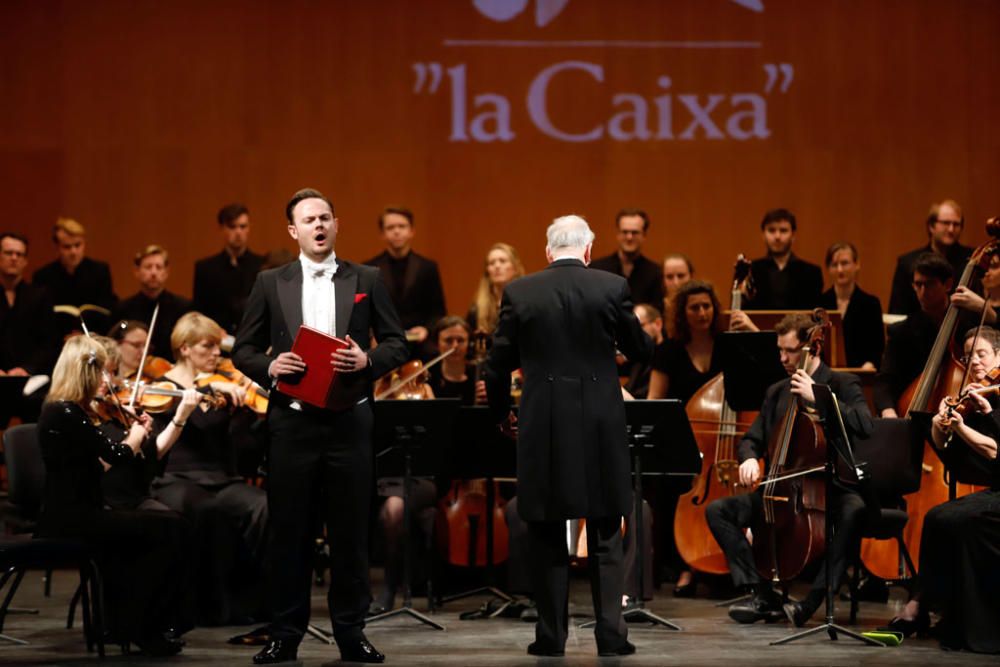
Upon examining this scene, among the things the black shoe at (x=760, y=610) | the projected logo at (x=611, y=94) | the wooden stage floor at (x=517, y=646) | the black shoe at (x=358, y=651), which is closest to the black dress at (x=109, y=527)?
the wooden stage floor at (x=517, y=646)

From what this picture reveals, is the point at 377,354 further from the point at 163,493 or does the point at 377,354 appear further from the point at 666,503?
the point at 666,503

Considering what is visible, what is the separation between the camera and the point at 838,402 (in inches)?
206

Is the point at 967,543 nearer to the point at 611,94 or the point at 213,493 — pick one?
the point at 213,493

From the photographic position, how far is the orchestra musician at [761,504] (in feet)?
17.2

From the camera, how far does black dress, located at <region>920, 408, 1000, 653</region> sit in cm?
473

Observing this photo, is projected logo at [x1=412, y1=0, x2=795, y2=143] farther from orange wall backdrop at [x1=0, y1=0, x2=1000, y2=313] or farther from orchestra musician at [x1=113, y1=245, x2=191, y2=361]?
orchestra musician at [x1=113, y1=245, x2=191, y2=361]

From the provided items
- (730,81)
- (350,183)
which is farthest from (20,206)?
(730,81)

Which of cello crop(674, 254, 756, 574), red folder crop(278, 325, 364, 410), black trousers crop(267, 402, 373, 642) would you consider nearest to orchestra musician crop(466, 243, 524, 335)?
cello crop(674, 254, 756, 574)

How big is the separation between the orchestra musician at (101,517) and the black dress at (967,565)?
2.63m

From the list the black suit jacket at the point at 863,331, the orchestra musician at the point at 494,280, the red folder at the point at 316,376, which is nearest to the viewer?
the red folder at the point at 316,376

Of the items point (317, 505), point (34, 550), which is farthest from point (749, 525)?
point (34, 550)

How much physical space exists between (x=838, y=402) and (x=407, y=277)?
9.89 ft

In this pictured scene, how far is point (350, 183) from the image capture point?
880 cm

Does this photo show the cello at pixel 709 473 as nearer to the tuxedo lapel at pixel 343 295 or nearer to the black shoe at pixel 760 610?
the black shoe at pixel 760 610
